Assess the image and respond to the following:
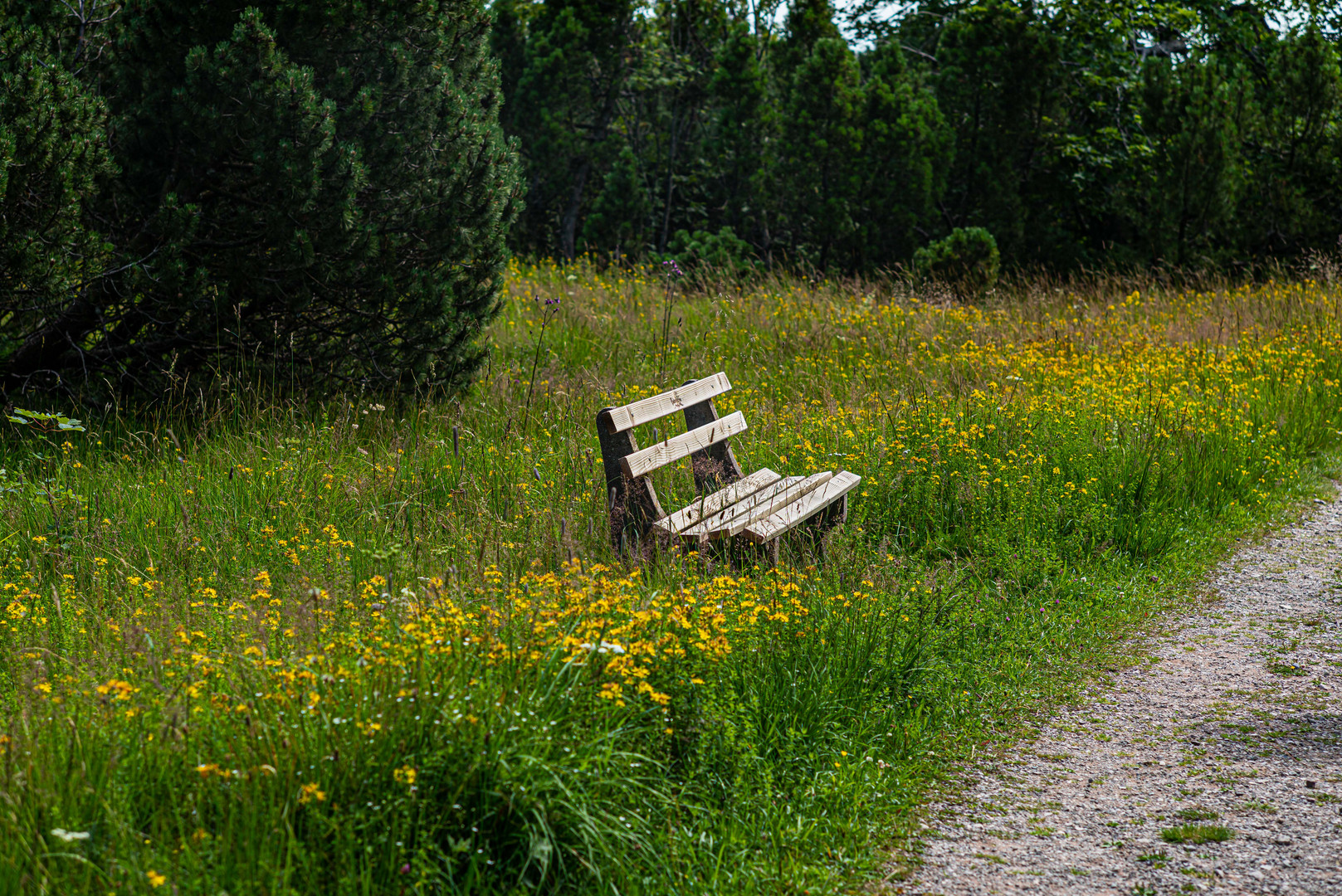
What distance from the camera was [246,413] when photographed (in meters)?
6.67

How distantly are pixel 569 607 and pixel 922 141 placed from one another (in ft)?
43.9

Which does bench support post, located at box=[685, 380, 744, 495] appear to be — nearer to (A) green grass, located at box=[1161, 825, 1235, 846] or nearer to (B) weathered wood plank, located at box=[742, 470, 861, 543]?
(B) weathered wood plank, located at box=[742, 470, 861, 543]

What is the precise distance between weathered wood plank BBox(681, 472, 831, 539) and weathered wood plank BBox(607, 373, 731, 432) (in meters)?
0.56

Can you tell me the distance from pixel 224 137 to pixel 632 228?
34.7 feet

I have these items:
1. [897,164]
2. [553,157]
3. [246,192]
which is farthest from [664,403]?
[553,157]

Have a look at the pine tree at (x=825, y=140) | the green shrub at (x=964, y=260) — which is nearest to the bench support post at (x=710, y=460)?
the green shrub at (x=964, y=260)

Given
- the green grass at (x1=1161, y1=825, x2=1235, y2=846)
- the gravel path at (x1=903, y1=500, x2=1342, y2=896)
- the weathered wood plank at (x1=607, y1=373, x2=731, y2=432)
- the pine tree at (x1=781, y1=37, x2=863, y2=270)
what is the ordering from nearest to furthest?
1. the gravel path at (x1=903, y1=500, x2=1342, y2=896)
2. the green grass at (x1=1161, y1=825, x2=1235, y2=846)
3. the weathered wood plank at (x1=607, y1=373, x2=731, y2=432)
4. the pine tree at (x1=781, y1=37, x2=863, y2=270)

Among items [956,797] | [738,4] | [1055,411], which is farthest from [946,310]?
[738,4]

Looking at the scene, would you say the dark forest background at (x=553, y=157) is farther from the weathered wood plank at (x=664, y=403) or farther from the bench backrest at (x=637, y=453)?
the bench backrest at (x=637, y=453)

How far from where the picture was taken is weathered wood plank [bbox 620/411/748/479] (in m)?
4.75

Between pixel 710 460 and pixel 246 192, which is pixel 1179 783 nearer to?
pixel 710 460

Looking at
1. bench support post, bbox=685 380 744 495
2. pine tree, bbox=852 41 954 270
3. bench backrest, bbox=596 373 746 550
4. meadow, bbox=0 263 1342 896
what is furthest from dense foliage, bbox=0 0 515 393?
pine tree, bbox=852 41 954 270

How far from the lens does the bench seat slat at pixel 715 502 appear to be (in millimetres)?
4750

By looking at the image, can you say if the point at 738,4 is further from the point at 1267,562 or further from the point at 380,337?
the point at 1267,562
